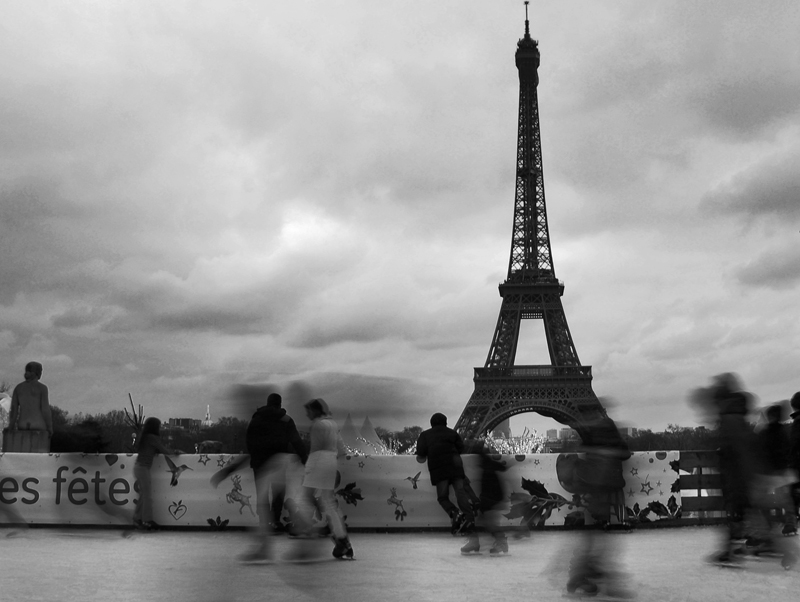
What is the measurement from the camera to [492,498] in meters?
12.1

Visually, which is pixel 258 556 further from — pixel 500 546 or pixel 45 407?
pixel 45 407

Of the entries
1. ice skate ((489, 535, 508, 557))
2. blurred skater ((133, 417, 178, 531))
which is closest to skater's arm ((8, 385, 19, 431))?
blurred skater ((133, 417, 178, 531))

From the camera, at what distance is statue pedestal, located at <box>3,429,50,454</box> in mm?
15094

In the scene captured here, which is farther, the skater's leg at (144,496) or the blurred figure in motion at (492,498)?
the skater's leg at (144,496)

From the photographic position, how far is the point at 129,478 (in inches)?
591

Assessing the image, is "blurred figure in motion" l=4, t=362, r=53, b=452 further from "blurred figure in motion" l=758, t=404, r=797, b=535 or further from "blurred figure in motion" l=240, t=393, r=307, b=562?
"blurred figure in motion" l=758, t=404, r=797, b=535

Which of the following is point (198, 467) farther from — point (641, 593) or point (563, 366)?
point (563, 366)

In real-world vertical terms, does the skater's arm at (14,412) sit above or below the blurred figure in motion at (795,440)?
above

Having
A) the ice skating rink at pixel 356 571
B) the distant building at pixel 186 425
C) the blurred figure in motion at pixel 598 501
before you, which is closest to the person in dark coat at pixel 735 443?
the ice skating rink at pixel 356 571

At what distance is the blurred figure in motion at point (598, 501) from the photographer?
8.23m

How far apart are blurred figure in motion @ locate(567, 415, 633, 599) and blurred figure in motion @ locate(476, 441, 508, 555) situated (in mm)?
3115

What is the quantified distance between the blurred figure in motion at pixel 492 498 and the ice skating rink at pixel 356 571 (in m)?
0.22

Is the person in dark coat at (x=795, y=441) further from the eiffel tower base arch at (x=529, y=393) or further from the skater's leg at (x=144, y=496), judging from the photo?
the eiffel tower base arch at (x=529, y=393)

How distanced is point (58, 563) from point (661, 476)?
955cm
